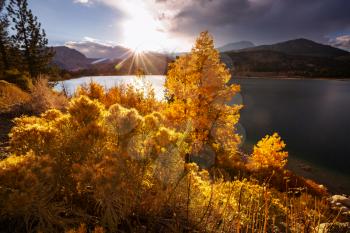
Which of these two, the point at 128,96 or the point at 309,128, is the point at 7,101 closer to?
the point at 128,96

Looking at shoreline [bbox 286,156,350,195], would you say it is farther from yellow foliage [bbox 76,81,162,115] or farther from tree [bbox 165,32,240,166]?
yellow foliage [bbox 76,81,162,115]

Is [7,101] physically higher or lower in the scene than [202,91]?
lower

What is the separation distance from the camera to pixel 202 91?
13.6 m

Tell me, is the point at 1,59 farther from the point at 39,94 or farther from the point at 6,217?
the point at 6,217

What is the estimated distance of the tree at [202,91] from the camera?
13641 mm

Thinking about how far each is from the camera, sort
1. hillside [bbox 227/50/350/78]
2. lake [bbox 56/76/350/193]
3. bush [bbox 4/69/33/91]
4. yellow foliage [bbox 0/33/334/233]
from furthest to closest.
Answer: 1. hillside [bbox 227/50/350/78]
2. bush [bbox 4/69/33/91]
3. lake [bbox 56/76/350/193]
4. yellow foliage [bbox 0/33/334/233]

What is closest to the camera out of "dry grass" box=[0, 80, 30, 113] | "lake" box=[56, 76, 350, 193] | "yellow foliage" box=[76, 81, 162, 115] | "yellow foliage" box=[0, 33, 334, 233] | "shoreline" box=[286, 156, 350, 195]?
"yellow foliage" box=[0, 33, 334, 233]

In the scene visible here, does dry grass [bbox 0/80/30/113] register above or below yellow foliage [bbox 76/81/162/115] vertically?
above

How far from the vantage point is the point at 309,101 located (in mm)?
63594

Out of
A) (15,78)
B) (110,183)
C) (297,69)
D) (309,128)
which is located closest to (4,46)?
(15,78)

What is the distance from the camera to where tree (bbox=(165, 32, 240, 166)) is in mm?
13641

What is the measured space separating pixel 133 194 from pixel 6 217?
157cm

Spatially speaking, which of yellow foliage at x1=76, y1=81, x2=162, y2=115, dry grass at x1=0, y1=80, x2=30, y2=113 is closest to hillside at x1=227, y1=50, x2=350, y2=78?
yellow foliage at x1=76, y1=81, x2=162, y2=115

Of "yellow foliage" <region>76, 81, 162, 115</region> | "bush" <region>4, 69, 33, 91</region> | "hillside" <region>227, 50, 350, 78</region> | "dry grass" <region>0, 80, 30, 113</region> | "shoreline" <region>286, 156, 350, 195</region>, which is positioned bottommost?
"shoreline" <region>286, 156, 350, 195</region>
